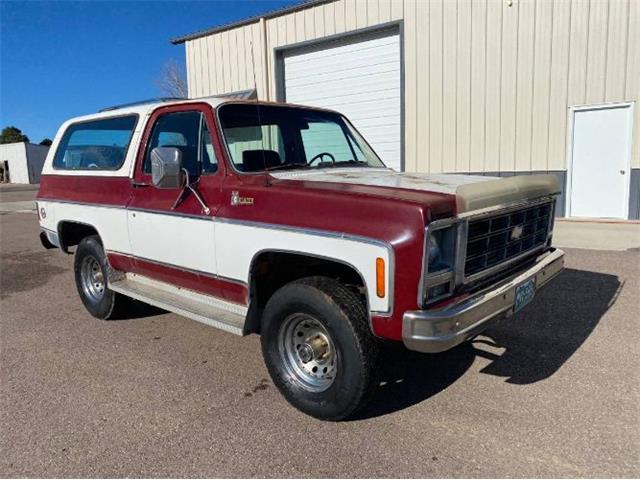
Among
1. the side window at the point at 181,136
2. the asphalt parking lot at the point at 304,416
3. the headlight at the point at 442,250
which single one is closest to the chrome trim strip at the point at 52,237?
the asphalt parking lot at the point at 304,416

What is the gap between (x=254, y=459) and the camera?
288cm

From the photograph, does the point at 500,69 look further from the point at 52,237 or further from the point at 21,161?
the point at 21,161

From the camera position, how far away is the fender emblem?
3539 millimetres

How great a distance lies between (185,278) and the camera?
4.23 meters

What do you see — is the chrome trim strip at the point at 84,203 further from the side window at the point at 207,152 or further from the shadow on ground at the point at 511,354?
the shadow on ground at the point at 511,354

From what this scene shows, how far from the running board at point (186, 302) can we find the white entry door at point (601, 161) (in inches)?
380

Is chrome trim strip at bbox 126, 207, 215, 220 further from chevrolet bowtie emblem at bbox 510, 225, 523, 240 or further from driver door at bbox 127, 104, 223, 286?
chevrolet bowtie emblem at bbox 510, 225, 523, 240

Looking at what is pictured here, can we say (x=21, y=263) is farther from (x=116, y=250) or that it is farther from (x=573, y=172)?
(x=573, y=172)

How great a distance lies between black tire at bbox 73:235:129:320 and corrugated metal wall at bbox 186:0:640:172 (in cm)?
914

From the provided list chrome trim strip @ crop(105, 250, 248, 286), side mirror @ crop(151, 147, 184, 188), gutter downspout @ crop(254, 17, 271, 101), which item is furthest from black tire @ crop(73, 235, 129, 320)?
gutter downspout @ crop(254, 17, 271, 101)

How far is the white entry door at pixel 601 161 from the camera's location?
34.9 ft

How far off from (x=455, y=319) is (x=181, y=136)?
276cm

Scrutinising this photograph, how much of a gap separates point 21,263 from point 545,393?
871 cm

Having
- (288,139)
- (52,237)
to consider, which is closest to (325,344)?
(288,139)
